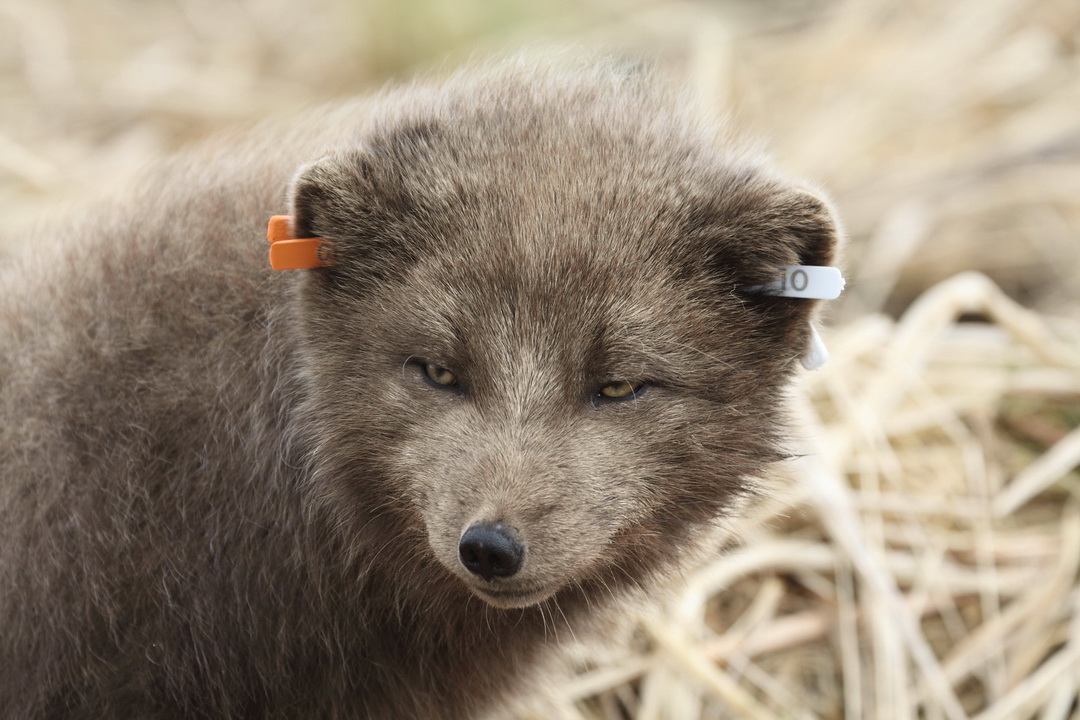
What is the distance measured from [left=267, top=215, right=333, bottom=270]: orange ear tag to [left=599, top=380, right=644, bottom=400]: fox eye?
0.80m

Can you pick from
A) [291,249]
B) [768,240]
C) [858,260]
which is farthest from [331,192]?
[858,260]

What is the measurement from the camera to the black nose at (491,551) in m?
2.45

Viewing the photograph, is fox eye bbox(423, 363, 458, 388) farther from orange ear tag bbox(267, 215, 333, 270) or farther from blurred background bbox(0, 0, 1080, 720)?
blurred background bbox(0, 0, 1080, 720)

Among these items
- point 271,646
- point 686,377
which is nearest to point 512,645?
point 271,646

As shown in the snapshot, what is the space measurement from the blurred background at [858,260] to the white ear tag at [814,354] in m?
0.28

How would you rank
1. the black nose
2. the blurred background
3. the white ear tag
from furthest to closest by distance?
the blurred background
the white ear tag
the black nose

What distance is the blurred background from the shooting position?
4203 mm

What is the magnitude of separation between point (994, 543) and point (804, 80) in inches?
205

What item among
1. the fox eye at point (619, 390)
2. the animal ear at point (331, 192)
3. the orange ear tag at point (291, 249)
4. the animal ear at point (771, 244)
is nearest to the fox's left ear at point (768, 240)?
the animal ear at point (771, 244)

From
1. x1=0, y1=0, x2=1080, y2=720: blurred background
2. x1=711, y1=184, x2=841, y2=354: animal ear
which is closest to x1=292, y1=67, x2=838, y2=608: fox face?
x1=711, y1=184, x2=841, y2=354: animal ear

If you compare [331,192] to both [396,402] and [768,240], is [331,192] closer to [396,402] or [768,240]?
[396,402]

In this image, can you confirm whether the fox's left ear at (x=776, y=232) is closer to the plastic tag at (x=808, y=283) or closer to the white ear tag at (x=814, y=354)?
the plastic tag at (x=808, y=283)

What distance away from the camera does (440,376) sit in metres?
2.75

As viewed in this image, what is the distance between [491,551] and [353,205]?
38.1 inches
